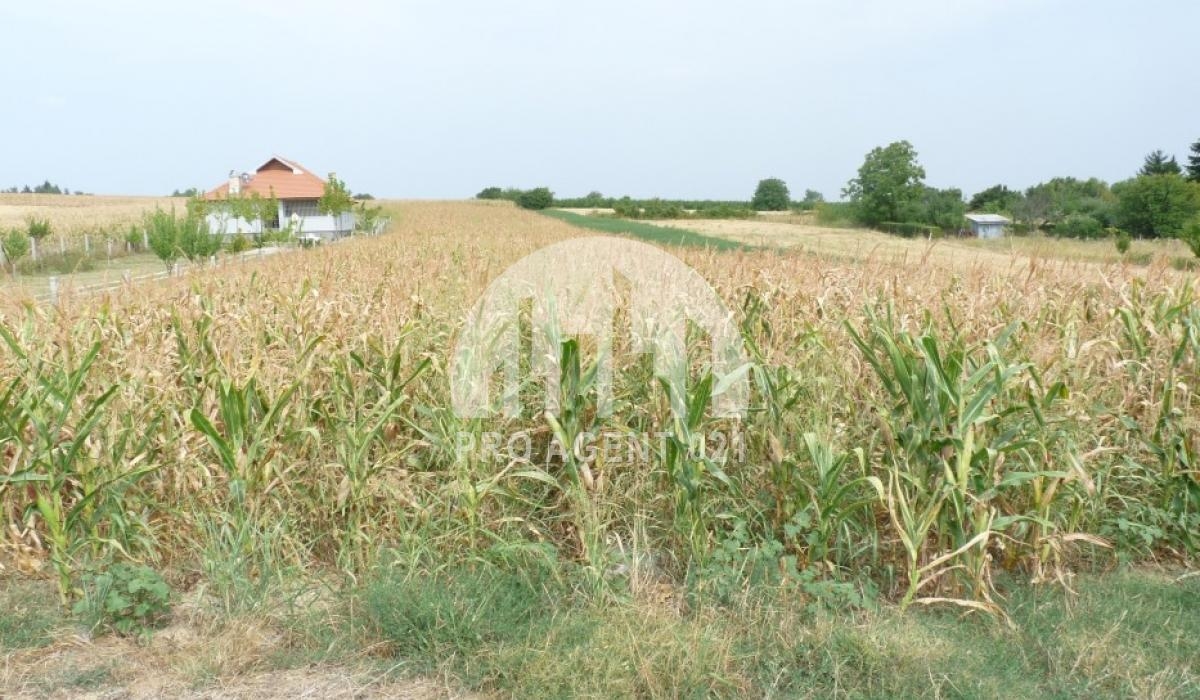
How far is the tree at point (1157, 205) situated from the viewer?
1901 inches

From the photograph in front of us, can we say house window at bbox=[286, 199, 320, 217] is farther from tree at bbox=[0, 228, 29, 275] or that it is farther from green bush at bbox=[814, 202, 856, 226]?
green bush at bbox=[814, 202, 856, 226]

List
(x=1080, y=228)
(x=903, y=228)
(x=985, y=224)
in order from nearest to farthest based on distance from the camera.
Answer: (x=1080, y=228)
(x=903, y=228)
(x=985, y=224)

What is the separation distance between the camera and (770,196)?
103m

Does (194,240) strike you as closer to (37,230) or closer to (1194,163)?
(37,230)

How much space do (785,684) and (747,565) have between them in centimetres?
65

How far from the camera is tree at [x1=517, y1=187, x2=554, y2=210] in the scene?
3792 inches

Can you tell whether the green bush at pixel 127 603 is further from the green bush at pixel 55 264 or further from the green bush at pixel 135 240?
the green bush at pixel 135 240

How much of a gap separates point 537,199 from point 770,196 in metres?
32.6

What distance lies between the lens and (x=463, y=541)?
3.40 metres

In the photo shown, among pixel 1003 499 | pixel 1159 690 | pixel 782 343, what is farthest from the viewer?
pixel 782 343

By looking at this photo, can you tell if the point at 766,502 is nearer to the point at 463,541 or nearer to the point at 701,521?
the point at 701,521

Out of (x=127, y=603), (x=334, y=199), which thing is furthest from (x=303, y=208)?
(x=127, y=603)

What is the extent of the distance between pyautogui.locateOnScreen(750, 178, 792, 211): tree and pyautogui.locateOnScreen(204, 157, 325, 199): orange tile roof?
202 feet

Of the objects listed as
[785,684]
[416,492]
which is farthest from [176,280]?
[785,684]
